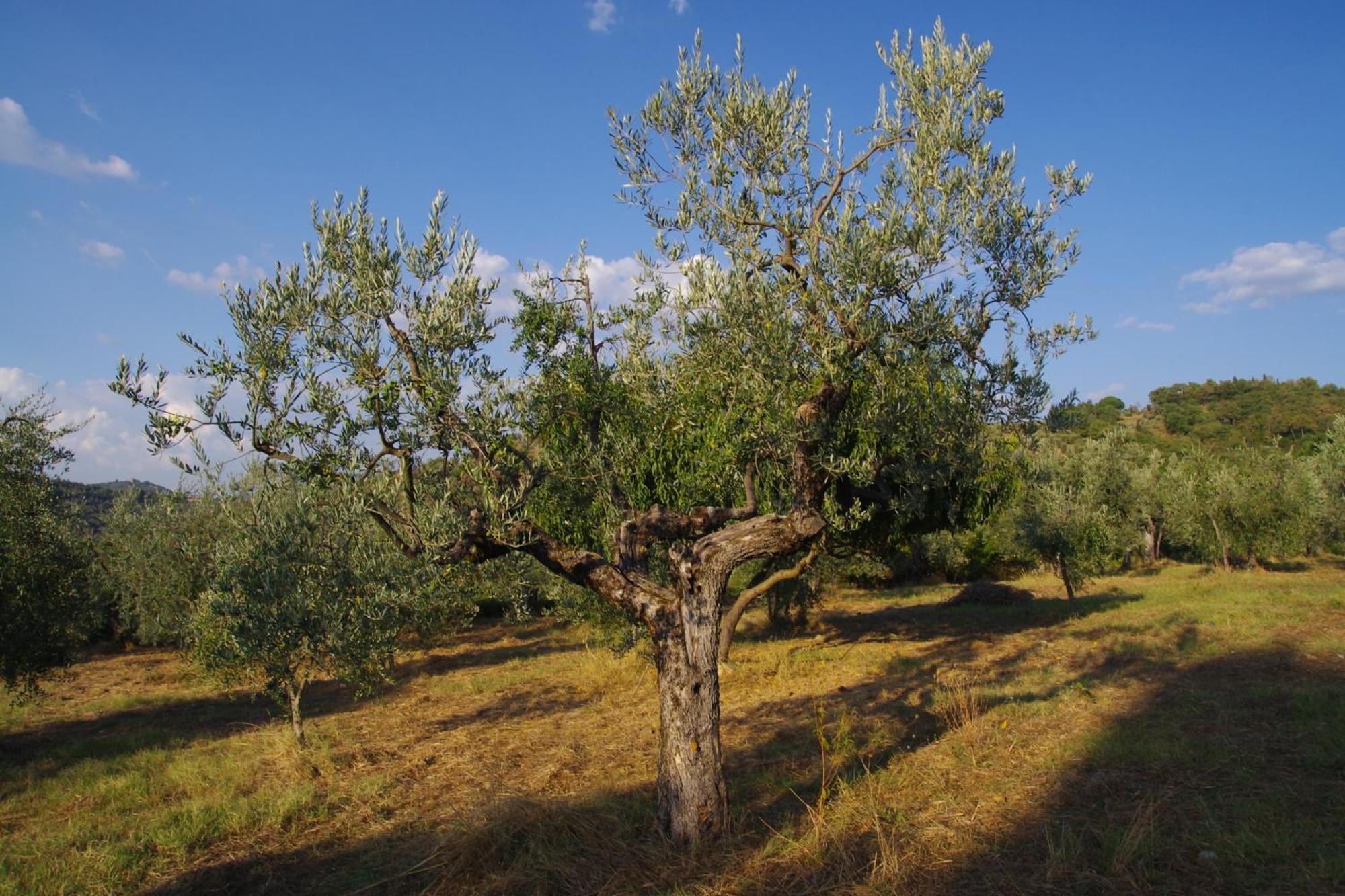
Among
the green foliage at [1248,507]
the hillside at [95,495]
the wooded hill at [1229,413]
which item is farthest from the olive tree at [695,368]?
the wooded hill at [1229,413]

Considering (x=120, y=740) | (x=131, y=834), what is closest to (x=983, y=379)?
(x=131, y=834)

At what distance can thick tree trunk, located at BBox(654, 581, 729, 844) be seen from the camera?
23.9 ft

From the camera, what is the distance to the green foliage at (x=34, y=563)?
45.9 ft

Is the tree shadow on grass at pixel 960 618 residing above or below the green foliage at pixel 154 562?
below

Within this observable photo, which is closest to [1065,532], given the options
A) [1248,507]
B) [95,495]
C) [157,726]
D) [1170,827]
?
[1248,507]

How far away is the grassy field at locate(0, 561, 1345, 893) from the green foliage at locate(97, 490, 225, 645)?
315 centimetres

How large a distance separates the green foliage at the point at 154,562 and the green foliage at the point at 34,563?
322 cm

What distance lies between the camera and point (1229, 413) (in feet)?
267

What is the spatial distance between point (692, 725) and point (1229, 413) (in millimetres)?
95319

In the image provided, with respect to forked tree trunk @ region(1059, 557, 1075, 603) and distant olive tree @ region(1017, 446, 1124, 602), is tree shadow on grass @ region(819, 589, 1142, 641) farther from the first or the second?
distant olive tree @ region(1017, 446, 1124, 602)

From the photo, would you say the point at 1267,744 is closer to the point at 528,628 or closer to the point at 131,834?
the point at 131,834

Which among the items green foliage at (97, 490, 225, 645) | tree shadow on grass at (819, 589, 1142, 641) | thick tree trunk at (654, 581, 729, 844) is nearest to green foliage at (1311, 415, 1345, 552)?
tree shadow on grass at (819, 589, 1142, 641)

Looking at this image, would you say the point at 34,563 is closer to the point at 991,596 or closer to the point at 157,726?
the point at 157,726

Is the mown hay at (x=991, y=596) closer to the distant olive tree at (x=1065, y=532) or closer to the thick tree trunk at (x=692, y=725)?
the distant olive tree at (x=1065, y=532)
